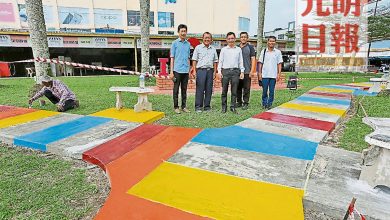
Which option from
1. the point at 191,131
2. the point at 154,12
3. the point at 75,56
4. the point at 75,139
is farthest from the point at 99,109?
the point at 154,12

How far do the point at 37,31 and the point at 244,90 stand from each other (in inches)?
218

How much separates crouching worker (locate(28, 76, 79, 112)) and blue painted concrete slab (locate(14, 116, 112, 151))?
110 cm

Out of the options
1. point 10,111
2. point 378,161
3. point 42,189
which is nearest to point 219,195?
point 378,161

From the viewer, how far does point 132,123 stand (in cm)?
483

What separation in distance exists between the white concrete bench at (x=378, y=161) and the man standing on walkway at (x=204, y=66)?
3663 millimetres

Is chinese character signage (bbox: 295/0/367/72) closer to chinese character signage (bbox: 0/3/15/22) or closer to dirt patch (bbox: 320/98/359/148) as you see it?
dirt patch (bbox: 320/98/359/148)

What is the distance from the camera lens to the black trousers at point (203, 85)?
19.3ft

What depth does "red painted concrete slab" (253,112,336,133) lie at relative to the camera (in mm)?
4797

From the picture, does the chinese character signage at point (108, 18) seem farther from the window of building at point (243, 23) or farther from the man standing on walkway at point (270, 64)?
the man standing on walkway at point (270, 64)

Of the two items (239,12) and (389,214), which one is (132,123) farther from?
(239,12)

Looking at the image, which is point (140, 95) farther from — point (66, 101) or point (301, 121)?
point (301, 121)

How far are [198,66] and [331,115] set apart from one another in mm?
3143

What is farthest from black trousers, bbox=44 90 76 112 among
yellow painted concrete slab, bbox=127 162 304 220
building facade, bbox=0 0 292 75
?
building facade, bbox=0 0 292 75

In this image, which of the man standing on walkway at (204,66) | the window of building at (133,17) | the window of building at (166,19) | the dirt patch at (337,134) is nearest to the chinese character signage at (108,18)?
the window of building at (133,17)
